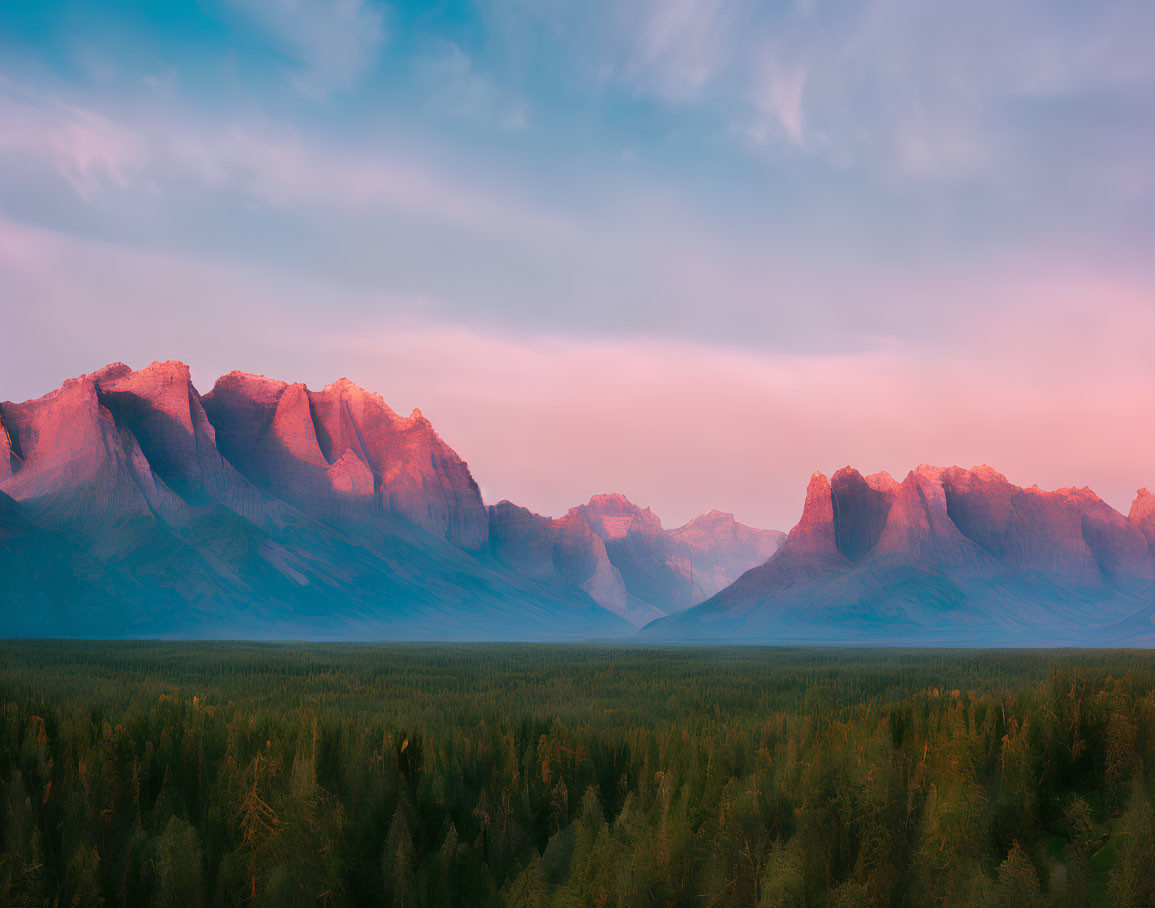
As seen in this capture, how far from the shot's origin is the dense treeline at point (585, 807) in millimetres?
11859

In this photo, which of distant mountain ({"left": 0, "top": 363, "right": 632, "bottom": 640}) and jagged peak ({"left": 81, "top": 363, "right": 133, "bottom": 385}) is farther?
jagged peak ({"left": 81, "top": 363, "right": 133, "bottom": 385})

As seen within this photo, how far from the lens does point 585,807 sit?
15.3 m

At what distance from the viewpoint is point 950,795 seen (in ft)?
47.5

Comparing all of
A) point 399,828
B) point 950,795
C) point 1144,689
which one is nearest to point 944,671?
point 1144,689

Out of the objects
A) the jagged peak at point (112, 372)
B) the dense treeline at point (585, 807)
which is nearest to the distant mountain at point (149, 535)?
the jagged peak at point (112, 372)

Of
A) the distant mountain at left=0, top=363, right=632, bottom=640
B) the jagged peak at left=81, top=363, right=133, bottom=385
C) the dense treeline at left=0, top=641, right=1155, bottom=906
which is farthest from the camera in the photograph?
the jagged peak at left=81, top=363, right=133, bottom=385

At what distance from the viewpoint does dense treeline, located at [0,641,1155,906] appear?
11859 millimetres

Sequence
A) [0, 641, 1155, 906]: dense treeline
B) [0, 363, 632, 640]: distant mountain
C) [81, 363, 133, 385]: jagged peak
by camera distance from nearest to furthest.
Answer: [0, 641, 1155, 906]: dense treeline < [0, 363, 632, 640]: distant mountain < [81, 363, 133, 385]: jagged peak

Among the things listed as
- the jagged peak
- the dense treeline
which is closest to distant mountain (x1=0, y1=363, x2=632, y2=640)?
the jagged peak

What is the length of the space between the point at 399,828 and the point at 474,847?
65.8 inches

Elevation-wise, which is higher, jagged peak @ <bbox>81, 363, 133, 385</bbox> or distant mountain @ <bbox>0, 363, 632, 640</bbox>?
jagged peak @ <bbox>81, 363, 133, 385</bbox>

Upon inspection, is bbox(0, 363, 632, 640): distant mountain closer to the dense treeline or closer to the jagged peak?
the jagged peak

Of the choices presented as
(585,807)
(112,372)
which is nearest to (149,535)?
(112,372)

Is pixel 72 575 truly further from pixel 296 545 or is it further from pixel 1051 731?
pixel 1051 731
